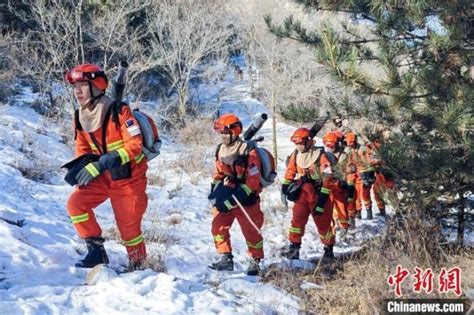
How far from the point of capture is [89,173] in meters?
4.24

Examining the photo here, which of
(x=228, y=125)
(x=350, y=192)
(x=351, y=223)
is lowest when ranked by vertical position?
(x=351, y=223)

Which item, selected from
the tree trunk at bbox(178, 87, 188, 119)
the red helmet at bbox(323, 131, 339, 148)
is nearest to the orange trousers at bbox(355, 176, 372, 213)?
the red helmet at bbox(323, 131, 339, 148)

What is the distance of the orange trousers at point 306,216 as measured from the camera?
23.6 ft

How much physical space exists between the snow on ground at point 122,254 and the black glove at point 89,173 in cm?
79

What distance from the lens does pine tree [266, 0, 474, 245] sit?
4.81m

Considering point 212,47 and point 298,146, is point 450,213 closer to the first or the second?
point 298,146

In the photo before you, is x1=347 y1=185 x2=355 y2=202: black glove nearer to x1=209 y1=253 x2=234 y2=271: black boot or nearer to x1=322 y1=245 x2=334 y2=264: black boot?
x1=322 y1=245 x2=334 y2=264: black boot

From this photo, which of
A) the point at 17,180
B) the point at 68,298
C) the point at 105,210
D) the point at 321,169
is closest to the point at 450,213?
the point at 321,169

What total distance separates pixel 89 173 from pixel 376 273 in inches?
109

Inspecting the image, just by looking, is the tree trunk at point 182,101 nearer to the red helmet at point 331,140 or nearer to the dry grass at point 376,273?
the red helmet at point 331,140

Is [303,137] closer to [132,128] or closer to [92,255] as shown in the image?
[132,128]

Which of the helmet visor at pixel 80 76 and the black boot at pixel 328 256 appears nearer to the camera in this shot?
the helmet visor at pixel 80 76

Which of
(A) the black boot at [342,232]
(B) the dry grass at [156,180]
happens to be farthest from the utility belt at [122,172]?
(B) the dry grass at [156,180]

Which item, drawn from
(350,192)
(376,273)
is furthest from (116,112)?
(350,192)
